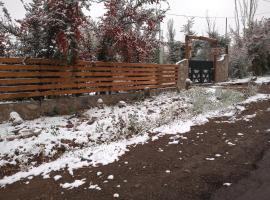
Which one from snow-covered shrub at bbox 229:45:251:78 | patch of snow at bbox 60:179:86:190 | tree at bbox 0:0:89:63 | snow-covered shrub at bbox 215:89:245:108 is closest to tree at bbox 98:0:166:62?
tree at bbox 0:0:89:63

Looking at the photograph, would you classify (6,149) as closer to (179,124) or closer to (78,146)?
(78,146)

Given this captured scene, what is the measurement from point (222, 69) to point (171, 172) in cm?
1721

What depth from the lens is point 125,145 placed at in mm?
6066

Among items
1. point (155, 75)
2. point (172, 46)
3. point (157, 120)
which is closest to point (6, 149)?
point (157, 120)

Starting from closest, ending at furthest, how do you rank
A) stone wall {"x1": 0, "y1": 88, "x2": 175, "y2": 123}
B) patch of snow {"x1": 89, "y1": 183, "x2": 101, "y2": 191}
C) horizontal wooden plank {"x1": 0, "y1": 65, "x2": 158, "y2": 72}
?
patch of snow {"x1": 89, "y1": 183, "x2": 101, "y2": 191} → stone wall {"x1": 0, "y1": 88, "x2": 175, "y2": 123} → horizontal wooden plank {"x1": 0, "y1": 65, "x2": 158, "y2": 72}

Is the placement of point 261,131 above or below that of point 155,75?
below

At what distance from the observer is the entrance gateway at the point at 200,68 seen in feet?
57.2

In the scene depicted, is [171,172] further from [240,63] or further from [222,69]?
[240,63]

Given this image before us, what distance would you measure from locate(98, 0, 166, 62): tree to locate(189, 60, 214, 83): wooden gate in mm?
6987

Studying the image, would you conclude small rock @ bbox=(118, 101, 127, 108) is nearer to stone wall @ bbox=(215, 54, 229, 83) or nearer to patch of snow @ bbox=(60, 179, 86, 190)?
patch of snow @ bbox=(60, 179, 86, 190)

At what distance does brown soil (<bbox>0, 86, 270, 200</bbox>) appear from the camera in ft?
13.1

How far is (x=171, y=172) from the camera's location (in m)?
4.61

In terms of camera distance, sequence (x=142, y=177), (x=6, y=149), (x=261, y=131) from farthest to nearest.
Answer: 1. (x=261, y=131)
2. (x=6, y=149)
3. (x=142, y=177)

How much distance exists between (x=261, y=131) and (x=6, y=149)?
222 inches
